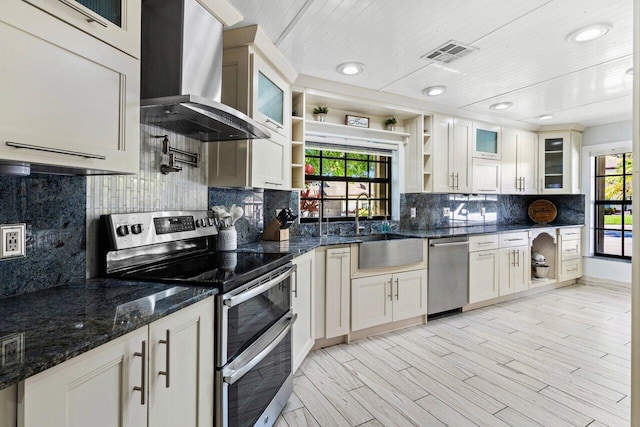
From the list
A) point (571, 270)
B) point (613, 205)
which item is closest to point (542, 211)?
point (613, 205)

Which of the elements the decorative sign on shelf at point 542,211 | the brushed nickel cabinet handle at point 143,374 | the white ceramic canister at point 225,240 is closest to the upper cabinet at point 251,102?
the white ceramic canister at point 225,240

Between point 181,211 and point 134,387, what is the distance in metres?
1.19

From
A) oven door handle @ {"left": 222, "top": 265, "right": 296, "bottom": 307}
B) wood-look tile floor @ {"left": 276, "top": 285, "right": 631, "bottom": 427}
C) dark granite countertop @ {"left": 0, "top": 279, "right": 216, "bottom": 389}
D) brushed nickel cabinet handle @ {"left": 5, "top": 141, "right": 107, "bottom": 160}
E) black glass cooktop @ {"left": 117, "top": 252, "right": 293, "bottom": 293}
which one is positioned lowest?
wood-look tile floor @ {"left": 276, "top": 285, "right": 631, "bottom": 427}

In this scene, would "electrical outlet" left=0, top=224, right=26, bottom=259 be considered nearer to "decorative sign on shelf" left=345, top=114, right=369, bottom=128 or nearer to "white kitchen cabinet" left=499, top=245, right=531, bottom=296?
"decorative sign on shelf" left=345, top=114, right=369, bottom=128

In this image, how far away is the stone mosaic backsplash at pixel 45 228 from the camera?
3.83 ft

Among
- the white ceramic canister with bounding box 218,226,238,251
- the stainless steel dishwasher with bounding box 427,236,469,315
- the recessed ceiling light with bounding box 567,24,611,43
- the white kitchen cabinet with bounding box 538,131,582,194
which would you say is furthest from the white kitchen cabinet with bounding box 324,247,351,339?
the white kitchen cabinet with bounding box 538,131,582,194

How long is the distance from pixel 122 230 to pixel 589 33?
3106 mm

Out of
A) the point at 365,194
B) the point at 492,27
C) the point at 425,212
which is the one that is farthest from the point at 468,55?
the point at 425,212

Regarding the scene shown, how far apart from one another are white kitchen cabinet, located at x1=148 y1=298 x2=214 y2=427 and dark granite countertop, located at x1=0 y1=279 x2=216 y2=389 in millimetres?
68

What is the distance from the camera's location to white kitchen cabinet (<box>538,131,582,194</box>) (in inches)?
191

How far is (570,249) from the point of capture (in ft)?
15.9

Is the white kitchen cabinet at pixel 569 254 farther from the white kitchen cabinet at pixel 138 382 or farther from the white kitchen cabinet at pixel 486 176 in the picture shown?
the white kitchen cabinet at pixel 138 382

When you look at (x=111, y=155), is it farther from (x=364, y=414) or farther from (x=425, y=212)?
(x=425, y=212)

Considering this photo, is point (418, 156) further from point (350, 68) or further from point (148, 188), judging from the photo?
point (148, 188)
